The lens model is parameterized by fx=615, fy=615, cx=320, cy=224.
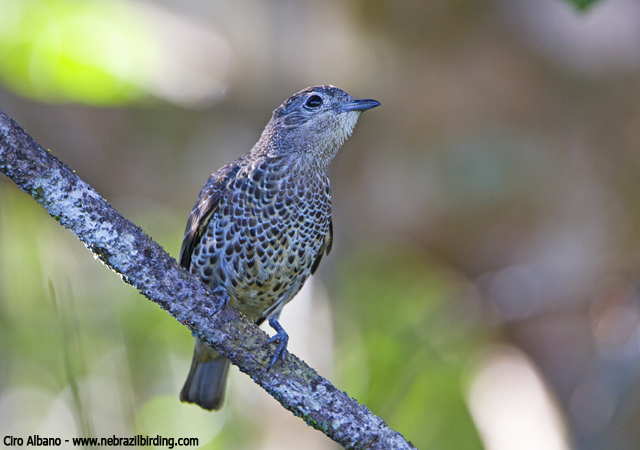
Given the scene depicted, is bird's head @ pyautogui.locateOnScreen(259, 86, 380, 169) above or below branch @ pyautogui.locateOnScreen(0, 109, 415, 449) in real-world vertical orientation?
above

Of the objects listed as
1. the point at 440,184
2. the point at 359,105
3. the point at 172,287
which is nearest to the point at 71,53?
the point at 359,105

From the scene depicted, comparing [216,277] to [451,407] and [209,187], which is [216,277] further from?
[451,407]

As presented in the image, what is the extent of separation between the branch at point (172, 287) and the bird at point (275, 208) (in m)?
0.83

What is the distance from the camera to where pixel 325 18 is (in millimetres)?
6039

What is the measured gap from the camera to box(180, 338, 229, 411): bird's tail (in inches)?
161

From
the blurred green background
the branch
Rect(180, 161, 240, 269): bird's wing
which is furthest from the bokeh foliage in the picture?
the branch

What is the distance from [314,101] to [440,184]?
294 centimetres

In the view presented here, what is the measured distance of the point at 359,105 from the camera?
3410mm

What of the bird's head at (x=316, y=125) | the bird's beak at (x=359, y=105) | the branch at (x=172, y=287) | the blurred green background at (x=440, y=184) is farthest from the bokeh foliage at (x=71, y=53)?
the branch at (x=172, y=287)

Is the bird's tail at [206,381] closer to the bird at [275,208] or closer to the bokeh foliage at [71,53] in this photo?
the bird at [275,208]

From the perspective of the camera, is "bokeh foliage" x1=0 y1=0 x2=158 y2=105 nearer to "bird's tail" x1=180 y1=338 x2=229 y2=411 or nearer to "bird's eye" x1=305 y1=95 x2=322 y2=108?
"bird's eye" x1=305 y1=95 x2=322 y2=108

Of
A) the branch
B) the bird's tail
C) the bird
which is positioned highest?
the bird

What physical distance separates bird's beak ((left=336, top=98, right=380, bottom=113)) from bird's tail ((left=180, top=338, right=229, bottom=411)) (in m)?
1.80

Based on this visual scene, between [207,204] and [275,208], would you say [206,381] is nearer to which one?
[207,204]
